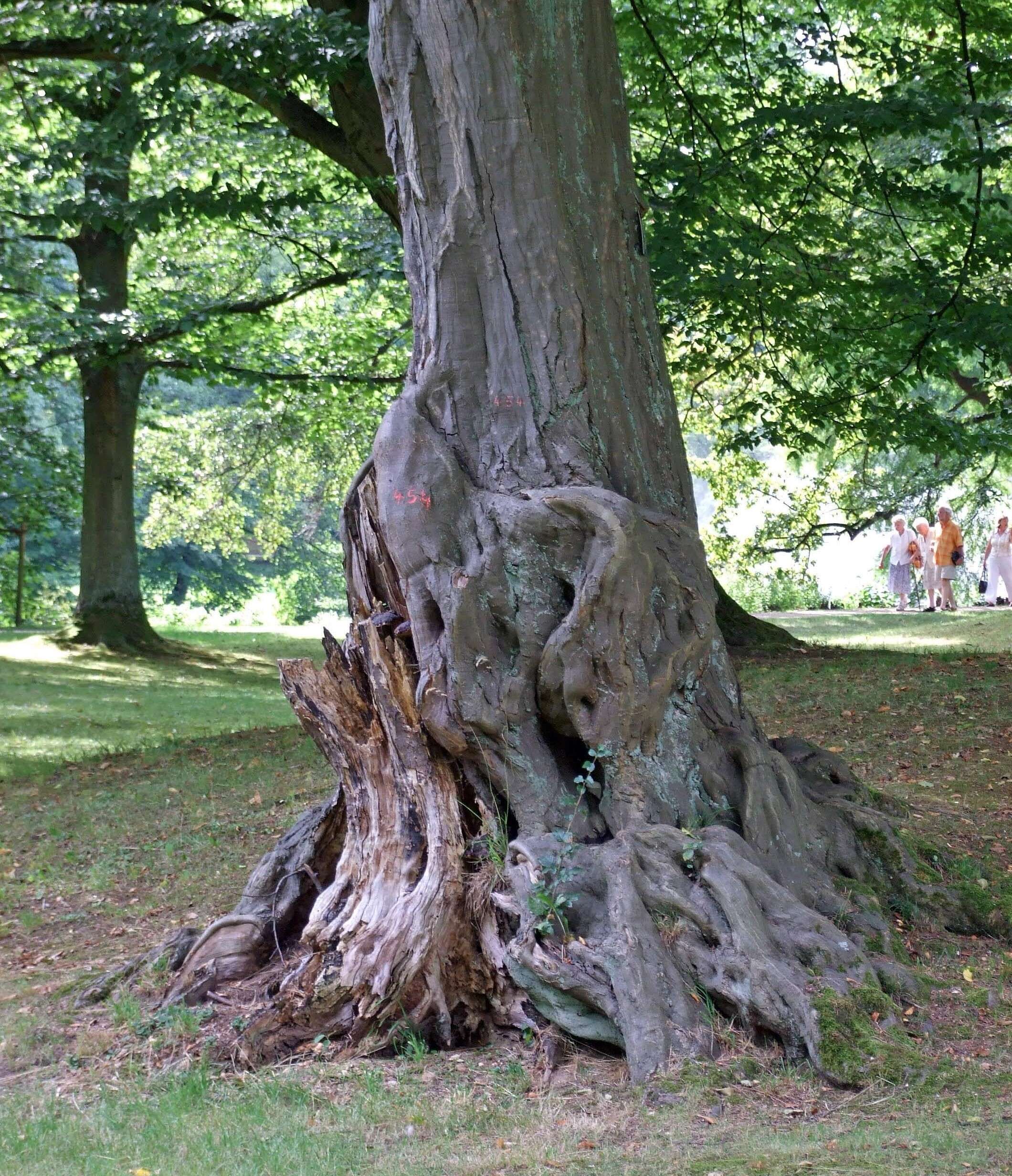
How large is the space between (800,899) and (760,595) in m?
26.3

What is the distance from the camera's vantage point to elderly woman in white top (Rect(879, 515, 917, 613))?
25.5 m

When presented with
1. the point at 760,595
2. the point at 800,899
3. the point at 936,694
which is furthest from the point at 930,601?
the point at 800,899

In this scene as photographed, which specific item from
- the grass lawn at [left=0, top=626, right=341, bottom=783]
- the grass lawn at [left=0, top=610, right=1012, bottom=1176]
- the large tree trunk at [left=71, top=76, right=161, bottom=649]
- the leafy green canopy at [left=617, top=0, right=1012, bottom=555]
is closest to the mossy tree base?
the grass lawn at [left=0, top=610, right=1012, bottom=1176]

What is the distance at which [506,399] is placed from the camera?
6047 millimetres

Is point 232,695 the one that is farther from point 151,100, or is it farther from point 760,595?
point 760,595

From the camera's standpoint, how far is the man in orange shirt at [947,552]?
22203mm

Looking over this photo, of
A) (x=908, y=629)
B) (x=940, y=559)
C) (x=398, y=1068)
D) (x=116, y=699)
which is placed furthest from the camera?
(x=940, y=559)

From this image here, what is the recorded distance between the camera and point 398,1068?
5.17 m

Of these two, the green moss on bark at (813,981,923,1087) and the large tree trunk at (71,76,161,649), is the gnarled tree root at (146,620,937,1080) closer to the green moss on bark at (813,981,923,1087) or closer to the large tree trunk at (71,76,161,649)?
the green moss on bark at (813,981,923,1087)

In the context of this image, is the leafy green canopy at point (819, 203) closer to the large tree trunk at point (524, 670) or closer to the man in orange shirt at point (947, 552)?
the large tree trunk at point (524, 670)

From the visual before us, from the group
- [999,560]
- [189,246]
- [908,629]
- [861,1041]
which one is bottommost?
[861,1041]

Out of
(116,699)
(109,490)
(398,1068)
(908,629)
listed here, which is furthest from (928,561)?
(398,1068)

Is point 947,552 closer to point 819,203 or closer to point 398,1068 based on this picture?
point 819,203

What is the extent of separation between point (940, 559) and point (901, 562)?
2.11m
